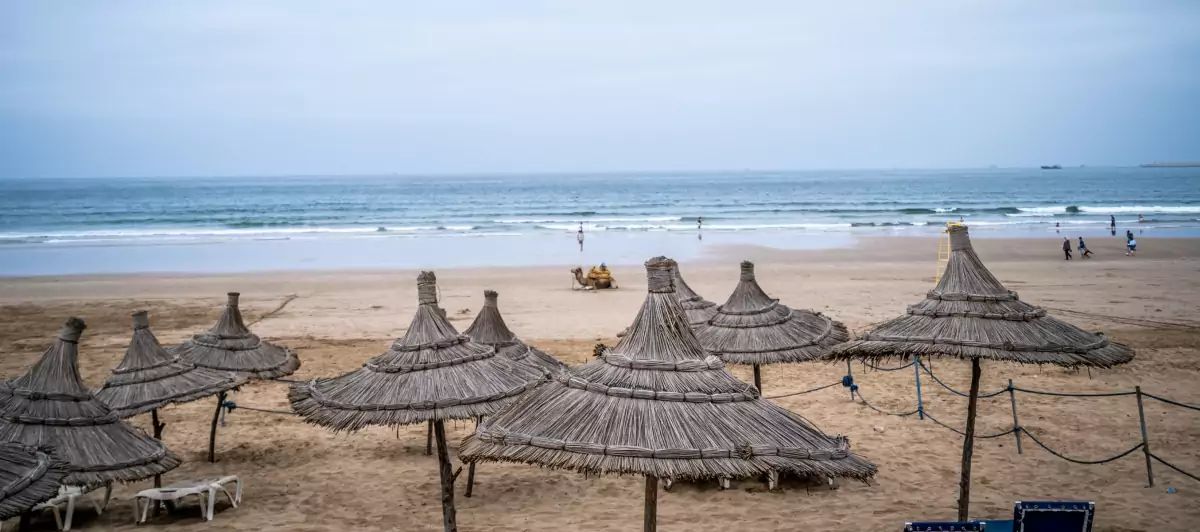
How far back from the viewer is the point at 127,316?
859 inches

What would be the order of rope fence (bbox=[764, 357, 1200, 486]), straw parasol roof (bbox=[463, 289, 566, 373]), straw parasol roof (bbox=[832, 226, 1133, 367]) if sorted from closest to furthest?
straw parasol roof (bbox=[832, 226, 1133, 367])
rope fence (bbox=[764, 357, 1200, 486])
straw parasol roof (bbox=[463, 289, 566, 373])

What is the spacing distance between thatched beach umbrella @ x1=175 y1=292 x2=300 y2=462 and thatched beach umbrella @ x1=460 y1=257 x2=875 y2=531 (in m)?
6.41

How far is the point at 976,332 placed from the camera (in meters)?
7.36

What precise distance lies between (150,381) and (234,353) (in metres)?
2.01

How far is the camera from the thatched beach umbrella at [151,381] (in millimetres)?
8812

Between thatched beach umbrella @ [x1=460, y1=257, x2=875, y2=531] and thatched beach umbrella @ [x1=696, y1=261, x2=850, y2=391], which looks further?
thatched beach umbrella @ [x1=696, y1=261, x2=850, y2=391]

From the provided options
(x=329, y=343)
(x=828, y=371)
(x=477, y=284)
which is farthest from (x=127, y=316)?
(x=828, y=371)

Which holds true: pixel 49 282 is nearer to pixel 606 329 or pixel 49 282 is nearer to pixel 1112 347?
pixel 606 329

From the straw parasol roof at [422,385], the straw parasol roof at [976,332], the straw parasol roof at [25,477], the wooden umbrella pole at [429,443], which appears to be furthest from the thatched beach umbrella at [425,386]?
the wooden umbrella pole at [429,443]

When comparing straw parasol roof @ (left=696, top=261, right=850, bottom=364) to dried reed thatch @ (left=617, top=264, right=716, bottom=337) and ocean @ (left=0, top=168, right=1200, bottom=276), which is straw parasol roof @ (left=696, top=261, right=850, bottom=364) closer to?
dried reed thatch @ (left=617, top=264, right=716, bottom=337)

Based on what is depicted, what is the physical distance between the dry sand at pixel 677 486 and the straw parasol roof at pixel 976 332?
2.06 m

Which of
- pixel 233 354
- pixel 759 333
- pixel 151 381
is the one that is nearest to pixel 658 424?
pixel 759 333

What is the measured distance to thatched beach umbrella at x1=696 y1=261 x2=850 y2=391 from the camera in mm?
10062

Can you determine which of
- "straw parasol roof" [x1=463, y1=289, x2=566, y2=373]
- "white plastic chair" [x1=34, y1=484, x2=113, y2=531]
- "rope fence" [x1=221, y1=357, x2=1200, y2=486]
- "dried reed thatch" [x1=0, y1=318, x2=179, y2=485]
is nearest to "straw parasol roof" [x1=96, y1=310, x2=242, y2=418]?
"white plastic chair" [x1=34, y1=484, x2=113, y2=531]
